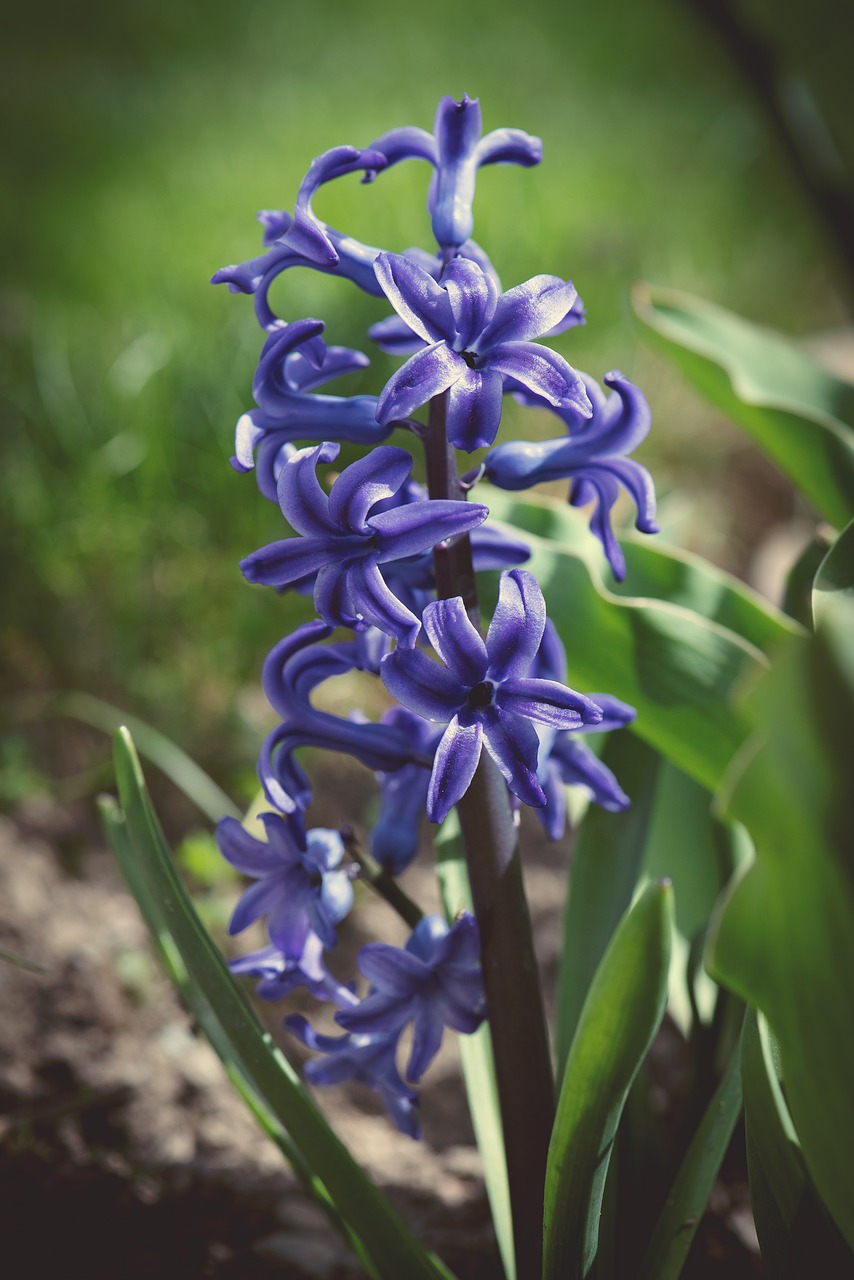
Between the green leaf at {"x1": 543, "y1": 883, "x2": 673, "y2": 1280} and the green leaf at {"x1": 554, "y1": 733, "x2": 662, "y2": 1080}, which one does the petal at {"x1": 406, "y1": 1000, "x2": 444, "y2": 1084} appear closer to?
the green leaf at {"x1": 543, "y1": 883, "x2": 673, "y2": 1280}

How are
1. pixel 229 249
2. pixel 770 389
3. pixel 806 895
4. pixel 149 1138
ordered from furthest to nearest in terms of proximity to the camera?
pixel 229 249, pixel 770 389, pixel 149 1138, pixel 806 895

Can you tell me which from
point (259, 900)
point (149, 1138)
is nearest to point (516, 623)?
point (259, 900)

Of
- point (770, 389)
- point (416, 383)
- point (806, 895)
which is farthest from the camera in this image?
point (770, 389)

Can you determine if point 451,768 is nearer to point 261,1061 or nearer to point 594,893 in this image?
point 261,1061

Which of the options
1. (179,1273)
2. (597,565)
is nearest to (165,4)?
(597,565)

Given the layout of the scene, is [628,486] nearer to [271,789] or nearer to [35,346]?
[271,789]

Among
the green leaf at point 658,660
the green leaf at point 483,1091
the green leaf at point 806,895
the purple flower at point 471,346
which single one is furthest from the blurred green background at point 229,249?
the green leaf at point 806,895

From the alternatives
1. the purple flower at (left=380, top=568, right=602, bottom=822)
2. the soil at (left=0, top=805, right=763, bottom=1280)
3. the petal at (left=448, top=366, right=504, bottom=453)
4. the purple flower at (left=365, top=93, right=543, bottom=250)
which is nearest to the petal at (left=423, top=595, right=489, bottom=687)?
the purple flower at (left=380, top=568, right=602, bottom=822)
